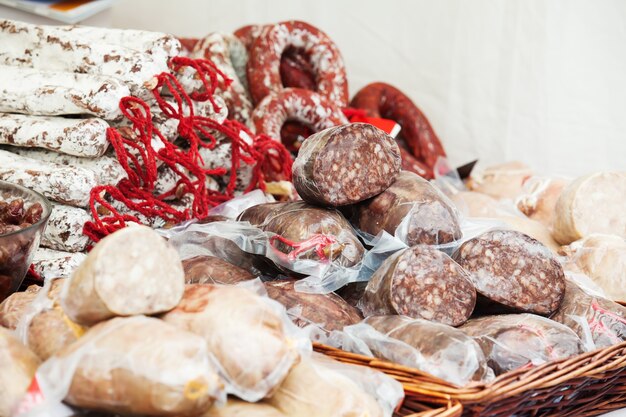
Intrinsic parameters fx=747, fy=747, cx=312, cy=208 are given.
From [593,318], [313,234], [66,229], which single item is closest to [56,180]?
[66,229]

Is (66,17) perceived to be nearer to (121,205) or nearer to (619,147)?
(121,205)

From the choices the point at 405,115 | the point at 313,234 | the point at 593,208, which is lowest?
the point at 405,115

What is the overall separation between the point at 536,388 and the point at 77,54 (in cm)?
144

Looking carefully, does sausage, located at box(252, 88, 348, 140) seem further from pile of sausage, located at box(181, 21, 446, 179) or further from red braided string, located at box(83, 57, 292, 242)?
red braided string, located at box(83, 57, 292, 242)

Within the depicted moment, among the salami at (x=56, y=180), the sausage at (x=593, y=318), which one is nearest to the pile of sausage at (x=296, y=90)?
the salami at (x=56, y=180)

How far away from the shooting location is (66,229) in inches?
72.0

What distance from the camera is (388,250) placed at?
5.37 feet

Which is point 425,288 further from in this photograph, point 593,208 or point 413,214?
point 593,208

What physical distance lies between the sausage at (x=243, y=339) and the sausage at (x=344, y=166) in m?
0.51

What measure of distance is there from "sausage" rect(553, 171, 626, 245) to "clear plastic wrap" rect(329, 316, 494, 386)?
0.96 meters

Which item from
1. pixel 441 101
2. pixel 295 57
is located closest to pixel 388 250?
pixel 295 57

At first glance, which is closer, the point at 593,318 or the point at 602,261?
the point at 593,318

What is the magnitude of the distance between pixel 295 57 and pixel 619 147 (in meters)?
1.34

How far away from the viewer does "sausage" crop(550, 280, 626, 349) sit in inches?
62.4
